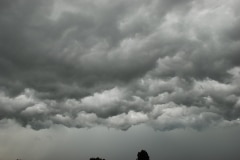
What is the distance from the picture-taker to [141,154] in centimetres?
19962
